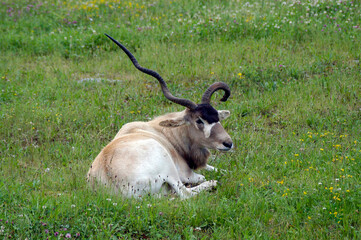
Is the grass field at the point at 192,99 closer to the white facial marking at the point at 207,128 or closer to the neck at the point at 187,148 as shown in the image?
the neck at the point at 187,148

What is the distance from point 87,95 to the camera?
10.2 meters

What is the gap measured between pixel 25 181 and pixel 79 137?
223 centimetres

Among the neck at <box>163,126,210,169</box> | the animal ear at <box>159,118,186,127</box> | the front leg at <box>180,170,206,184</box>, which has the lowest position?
the front leg at <box>180,170,206,184</box>

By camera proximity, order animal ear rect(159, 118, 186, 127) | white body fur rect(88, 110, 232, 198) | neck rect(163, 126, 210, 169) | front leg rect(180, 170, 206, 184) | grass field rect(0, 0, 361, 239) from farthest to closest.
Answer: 1. neck rect(163, 126, 210, 169)
2. animal ear rect(159, 118, 186, 127)
3. front leg rect(180, 170, 206, 184)
4. white body fur rect(88, 110, 232, 198)
5. grass field rect(0, 0, 361, 239)

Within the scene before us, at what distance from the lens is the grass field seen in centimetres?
513

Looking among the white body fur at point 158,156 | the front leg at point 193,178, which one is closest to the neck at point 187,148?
the white body fur at point 158,156

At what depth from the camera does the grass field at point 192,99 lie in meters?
5.13

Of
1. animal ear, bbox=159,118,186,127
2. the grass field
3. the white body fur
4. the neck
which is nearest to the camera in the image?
the grass field

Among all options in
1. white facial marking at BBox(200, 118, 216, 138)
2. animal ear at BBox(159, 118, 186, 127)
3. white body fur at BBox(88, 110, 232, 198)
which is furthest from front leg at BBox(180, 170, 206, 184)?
animal ear at BBox(159, 118, 186, 127)

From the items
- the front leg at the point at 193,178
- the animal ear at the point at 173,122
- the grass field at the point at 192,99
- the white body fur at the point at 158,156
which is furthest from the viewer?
the animal ear at the point at 173,122

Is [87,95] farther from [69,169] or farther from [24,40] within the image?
[24,40]

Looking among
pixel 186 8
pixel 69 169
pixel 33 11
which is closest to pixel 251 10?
pixel 186 8

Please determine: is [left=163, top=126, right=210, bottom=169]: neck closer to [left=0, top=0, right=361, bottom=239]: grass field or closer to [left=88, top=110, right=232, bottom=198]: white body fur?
[left=88, top=110, right=232, bottom=198]: white body fur

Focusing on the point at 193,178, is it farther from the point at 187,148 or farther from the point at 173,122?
the point at 173,122
